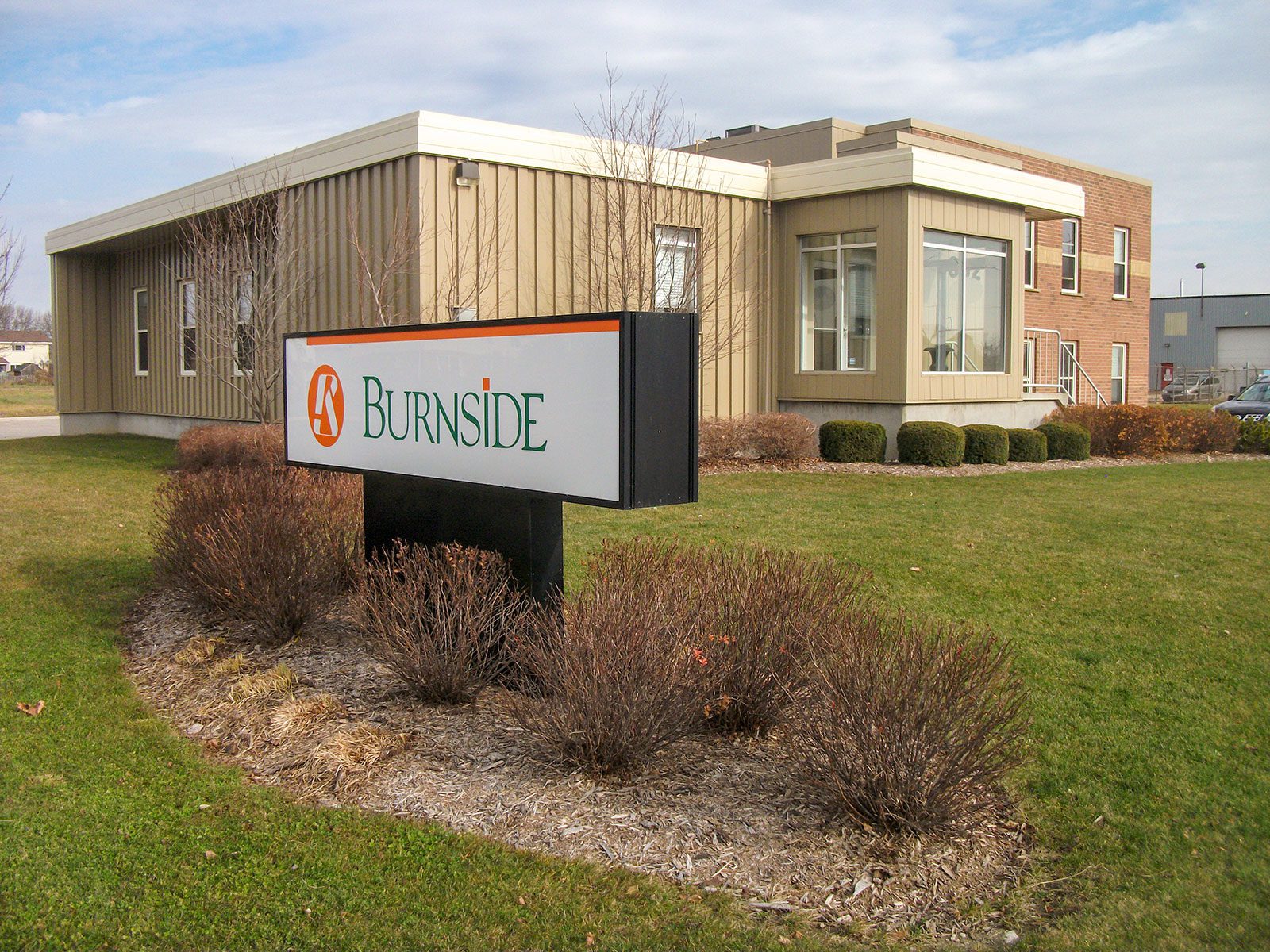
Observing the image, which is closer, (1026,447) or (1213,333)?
(1026,447)

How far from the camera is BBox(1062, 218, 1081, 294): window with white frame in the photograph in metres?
27.1

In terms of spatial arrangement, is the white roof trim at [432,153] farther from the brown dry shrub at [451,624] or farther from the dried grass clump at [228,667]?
the brown dry shrub at [451,624]

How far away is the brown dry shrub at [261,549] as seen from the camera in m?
6.71

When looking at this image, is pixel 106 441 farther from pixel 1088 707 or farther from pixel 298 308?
pixel 1088 707

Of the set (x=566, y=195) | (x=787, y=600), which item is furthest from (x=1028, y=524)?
(x=566, y=195)

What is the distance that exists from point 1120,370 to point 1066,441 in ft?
45.3

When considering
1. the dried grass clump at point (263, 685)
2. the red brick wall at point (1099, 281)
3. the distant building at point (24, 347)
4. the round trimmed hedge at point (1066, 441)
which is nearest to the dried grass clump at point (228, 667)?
the dried grass clump at point (263, 685)

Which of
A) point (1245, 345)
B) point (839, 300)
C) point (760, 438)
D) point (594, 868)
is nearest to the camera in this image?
point (594, 868)

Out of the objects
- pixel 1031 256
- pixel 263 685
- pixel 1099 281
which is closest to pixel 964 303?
pixel 1031 256

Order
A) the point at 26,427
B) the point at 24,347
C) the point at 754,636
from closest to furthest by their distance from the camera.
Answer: the point at 754,636, the point at 26,427, the point at 24,347

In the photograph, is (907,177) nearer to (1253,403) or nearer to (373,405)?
(373,405)

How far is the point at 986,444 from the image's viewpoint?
52.3 feet

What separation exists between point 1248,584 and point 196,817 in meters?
6.89

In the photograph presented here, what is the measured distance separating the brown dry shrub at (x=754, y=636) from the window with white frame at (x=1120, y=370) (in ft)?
86.4
